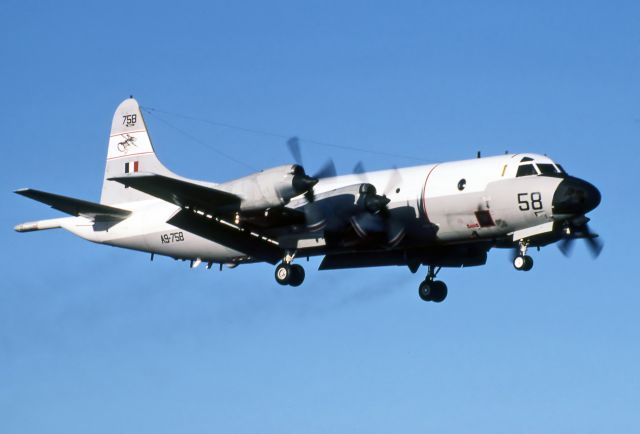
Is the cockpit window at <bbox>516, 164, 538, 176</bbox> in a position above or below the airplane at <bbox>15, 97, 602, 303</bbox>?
above

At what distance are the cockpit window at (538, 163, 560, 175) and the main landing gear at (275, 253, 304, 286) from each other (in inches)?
315

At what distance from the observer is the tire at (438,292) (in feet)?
128

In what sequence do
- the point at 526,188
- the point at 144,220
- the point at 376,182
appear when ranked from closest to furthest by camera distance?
the point at 526,188
the point at 376,182
the point at 144,220

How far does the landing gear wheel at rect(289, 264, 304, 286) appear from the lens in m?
37.7

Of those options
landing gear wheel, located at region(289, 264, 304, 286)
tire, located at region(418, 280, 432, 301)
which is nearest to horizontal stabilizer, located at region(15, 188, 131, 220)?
landing gear wheel, located at region(289, 264, 304, 286)

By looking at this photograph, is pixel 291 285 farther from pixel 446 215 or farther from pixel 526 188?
pixel 526 188

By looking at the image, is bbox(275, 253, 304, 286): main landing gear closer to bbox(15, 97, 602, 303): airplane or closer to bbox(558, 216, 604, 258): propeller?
bbox(15, 97, 602, 303): airplane

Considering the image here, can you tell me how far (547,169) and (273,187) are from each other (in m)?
7.89

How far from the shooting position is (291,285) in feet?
124

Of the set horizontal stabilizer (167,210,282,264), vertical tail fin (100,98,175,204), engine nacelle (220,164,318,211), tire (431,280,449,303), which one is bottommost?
tire (431,280,449,303)

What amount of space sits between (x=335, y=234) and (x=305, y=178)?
219 cm

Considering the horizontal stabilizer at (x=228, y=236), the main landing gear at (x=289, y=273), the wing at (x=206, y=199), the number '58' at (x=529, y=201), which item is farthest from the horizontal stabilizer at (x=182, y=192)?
the number '58' at (x=529, y=201)

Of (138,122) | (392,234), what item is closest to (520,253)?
(392,234)

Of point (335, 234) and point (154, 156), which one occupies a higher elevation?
point (154, 156)
